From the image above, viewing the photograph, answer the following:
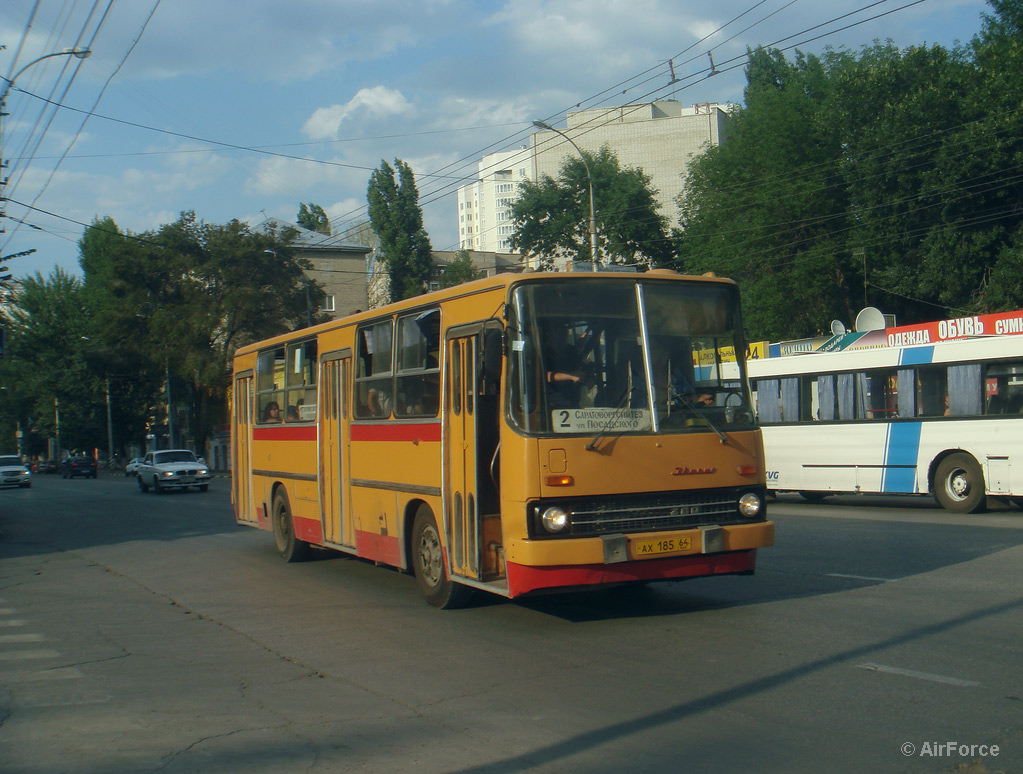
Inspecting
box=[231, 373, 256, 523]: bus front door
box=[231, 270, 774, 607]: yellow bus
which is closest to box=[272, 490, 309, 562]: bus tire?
box=[231, 373, 256, 523]: bus front door

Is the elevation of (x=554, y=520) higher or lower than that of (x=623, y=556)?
higher

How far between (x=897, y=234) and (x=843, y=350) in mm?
19146

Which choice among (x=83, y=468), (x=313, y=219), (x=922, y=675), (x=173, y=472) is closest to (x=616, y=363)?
(x=922, y=675)

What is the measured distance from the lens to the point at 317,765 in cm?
517

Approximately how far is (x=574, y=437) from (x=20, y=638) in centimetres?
548

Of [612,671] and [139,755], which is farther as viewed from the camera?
[612,671]

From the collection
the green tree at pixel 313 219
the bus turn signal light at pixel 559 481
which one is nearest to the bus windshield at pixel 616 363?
the bus turn signal light at pixel 559 481

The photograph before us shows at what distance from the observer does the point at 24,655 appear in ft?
27.4

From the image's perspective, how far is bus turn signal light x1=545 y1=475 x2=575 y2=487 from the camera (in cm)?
762

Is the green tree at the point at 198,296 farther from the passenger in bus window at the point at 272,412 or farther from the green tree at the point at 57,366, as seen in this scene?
the passenger in bus window at the point at 272,412

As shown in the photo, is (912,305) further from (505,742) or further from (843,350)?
(505,742)

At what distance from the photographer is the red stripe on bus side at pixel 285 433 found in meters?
12.6

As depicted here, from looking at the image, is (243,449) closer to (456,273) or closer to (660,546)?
(660,546)

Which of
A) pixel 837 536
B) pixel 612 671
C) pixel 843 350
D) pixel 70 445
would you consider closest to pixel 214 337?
pixel 70 445
